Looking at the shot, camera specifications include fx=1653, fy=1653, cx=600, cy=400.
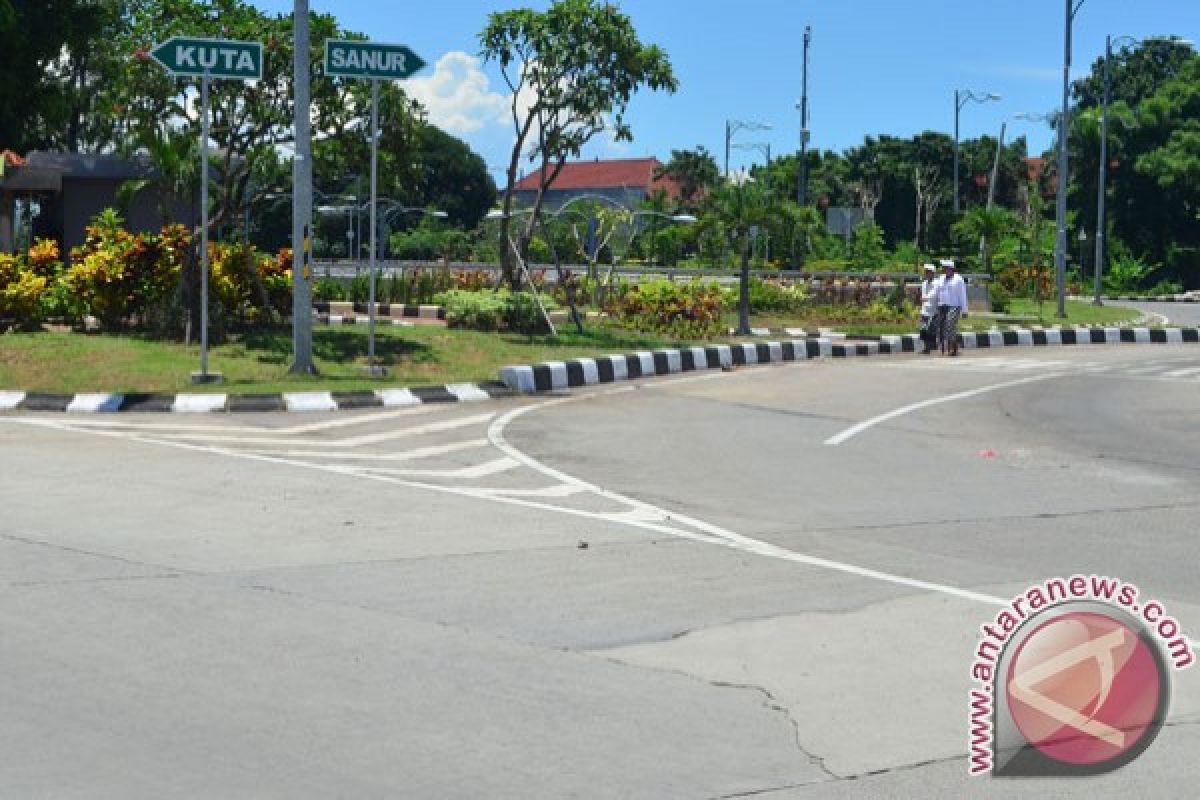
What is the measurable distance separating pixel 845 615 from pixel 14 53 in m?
28.9

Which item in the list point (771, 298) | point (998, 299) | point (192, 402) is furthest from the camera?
point (998, 299)

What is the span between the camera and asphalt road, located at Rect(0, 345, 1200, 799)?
568cm

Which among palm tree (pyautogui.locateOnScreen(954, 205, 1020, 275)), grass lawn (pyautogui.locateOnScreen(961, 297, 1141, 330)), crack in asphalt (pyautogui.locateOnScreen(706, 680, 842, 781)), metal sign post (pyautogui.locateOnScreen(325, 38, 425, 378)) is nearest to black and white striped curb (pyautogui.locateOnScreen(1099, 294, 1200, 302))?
grass lawn (pyautogui.locateOnScreen(961, 297, 1141, 330))

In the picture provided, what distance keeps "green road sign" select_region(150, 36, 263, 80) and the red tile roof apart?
119 metres

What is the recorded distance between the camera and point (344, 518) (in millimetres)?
10586

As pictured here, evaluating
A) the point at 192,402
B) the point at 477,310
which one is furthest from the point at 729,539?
the point at 477,310

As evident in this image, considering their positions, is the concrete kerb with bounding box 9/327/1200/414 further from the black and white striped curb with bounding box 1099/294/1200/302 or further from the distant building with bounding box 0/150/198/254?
the black and white striped curb with bounding box 1099/294/1200/302

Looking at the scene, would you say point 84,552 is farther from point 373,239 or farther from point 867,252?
point 867,252

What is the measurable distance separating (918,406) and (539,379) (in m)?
4.84

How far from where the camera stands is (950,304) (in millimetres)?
28328

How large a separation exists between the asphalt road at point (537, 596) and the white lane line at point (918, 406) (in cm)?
25

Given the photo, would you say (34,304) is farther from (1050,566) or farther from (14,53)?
(1050,566)

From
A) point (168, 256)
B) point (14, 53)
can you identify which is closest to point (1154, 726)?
point (168, 256)

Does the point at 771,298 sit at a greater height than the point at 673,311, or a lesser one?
greater
